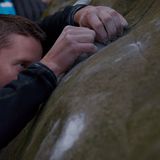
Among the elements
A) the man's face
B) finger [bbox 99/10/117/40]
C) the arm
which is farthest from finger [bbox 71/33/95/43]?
the arm

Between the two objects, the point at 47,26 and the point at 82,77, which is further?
the point at 47,26

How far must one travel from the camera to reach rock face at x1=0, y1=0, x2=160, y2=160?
119 cm

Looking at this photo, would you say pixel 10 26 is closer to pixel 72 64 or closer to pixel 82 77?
pixel 72 64

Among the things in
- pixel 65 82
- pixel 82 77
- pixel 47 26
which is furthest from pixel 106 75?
pixel 47 26

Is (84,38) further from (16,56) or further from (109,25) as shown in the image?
(16,56)

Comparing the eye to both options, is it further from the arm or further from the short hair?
the arm

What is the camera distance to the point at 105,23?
2.08m

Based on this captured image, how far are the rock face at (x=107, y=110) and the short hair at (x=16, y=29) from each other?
48 cm

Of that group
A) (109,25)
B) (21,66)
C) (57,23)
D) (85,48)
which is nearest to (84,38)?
(85,48)

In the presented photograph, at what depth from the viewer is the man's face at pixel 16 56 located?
2072 mm

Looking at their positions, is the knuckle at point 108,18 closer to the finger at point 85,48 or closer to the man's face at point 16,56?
the finger at point 85,48

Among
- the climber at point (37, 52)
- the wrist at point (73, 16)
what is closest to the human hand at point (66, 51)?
the climber at point (37, 52)

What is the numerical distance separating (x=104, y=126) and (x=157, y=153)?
0.26 meters

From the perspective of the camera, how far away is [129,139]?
119 cm
